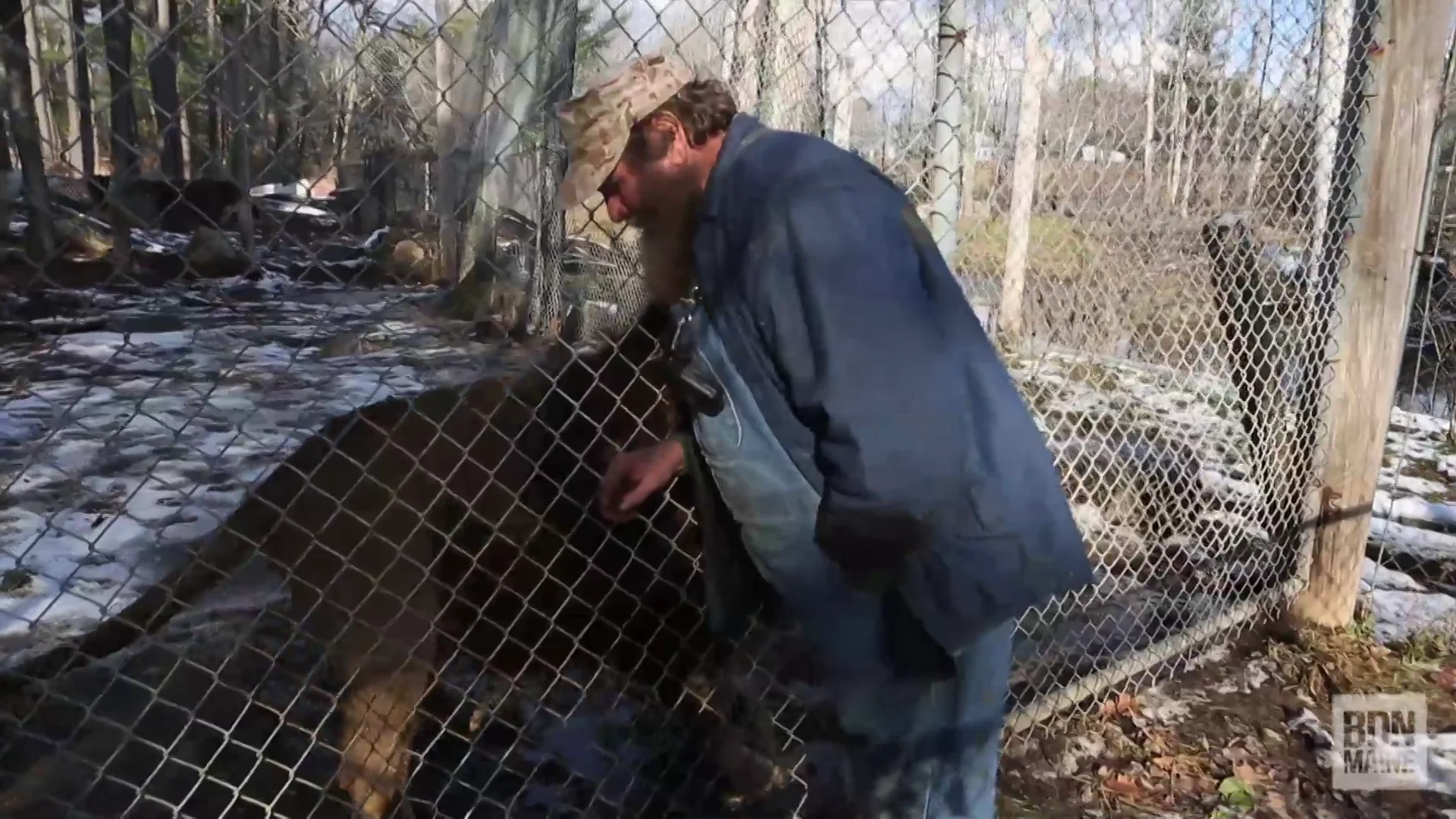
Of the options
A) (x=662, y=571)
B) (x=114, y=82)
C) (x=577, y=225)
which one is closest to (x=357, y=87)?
(x=114, y=82)

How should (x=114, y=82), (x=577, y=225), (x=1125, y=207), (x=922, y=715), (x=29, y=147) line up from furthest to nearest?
1. (x=1125, y=207)
2. (x=577, y=225)
3. (x=29, y=147)
4. (x=922, y=715)
5. (x=114, y=82)

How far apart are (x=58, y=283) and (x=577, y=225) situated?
114 centimetres

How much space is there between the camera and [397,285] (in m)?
2.98

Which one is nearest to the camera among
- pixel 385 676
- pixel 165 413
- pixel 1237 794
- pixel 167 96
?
pixel 167 96

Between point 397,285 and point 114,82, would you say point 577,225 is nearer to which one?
point 397,285

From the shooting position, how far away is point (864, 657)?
6.36 feet

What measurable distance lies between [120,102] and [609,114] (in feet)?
2.55

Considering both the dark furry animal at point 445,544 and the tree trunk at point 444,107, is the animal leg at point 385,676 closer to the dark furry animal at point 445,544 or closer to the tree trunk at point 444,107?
the dark furry animal at point 445,544

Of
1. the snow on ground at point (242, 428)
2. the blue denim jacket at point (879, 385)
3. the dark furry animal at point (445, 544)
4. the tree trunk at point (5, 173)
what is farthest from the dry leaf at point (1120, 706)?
the tree trunk at point (5, 173)

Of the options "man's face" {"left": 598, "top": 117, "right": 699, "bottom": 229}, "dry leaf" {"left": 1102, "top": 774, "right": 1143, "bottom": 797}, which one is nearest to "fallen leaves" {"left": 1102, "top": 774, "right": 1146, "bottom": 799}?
"dry leaf" {"left": 1102, "top": 774, "right": 1143, "bottom": 797}

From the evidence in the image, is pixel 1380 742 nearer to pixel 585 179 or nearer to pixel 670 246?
pixel 670 246

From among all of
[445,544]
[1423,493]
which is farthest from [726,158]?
[1423,493]

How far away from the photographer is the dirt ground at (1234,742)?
8.97ft

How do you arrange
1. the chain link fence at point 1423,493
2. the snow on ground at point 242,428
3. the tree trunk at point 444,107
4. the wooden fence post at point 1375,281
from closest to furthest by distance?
the tree trunk at point 444,107 < the wooden fence post at point 1375,281 < the snow on ground at point 242,428 < the chain link fence at point 1423,493
